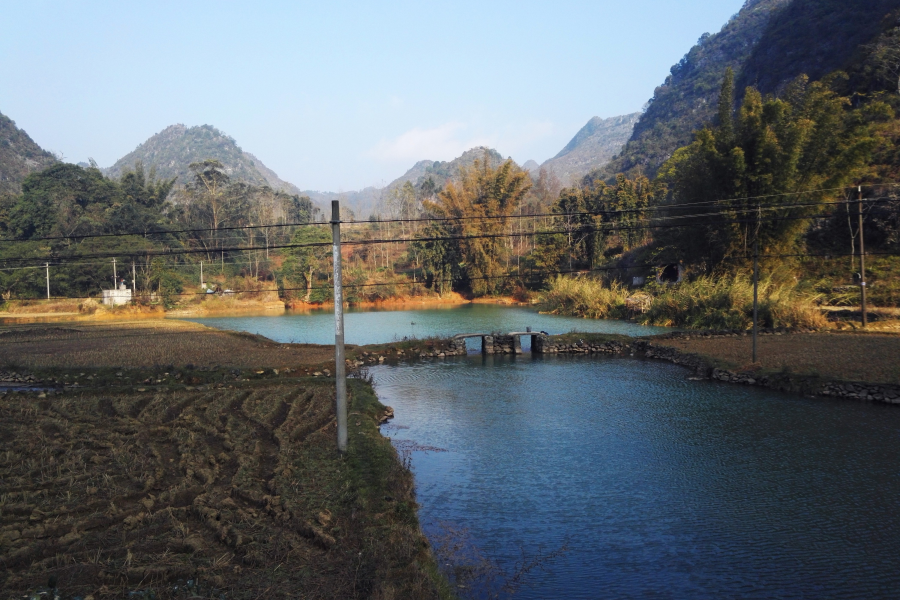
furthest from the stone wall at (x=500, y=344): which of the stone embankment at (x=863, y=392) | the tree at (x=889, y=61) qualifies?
the tree at (x=889, y=61)

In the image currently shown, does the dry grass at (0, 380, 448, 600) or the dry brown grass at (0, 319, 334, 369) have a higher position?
the dry brown grass at (0, 319, 334, 369)

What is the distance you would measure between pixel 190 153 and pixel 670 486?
195 m

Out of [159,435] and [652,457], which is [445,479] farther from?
[159,435]

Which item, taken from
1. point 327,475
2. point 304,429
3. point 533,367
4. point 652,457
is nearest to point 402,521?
point 327,475

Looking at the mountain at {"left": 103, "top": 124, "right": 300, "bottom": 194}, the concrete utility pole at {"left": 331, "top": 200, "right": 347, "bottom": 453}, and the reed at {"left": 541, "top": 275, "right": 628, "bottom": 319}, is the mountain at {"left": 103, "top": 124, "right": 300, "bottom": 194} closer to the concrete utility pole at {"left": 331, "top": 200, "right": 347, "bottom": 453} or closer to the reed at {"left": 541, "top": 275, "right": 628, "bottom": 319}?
the reed at {"left": 541, "top": 275, "right": 628, "bottom": 319}

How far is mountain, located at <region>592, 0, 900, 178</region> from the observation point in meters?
58.5

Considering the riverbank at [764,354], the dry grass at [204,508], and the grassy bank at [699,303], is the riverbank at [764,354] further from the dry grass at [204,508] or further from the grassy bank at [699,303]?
the dry grass at [204,508]

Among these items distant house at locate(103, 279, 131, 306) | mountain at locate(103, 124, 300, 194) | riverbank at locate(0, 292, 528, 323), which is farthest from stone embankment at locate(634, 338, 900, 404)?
mountain at locate(103, 124, 300, 194)

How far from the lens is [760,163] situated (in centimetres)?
2658

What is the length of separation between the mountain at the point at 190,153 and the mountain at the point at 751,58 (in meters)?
104

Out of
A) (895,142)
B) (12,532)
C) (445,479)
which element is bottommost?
(445,479)

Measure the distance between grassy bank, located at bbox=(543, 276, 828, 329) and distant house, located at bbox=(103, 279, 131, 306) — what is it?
30317mm

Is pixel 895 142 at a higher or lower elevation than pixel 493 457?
higher

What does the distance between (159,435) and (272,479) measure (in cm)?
348
